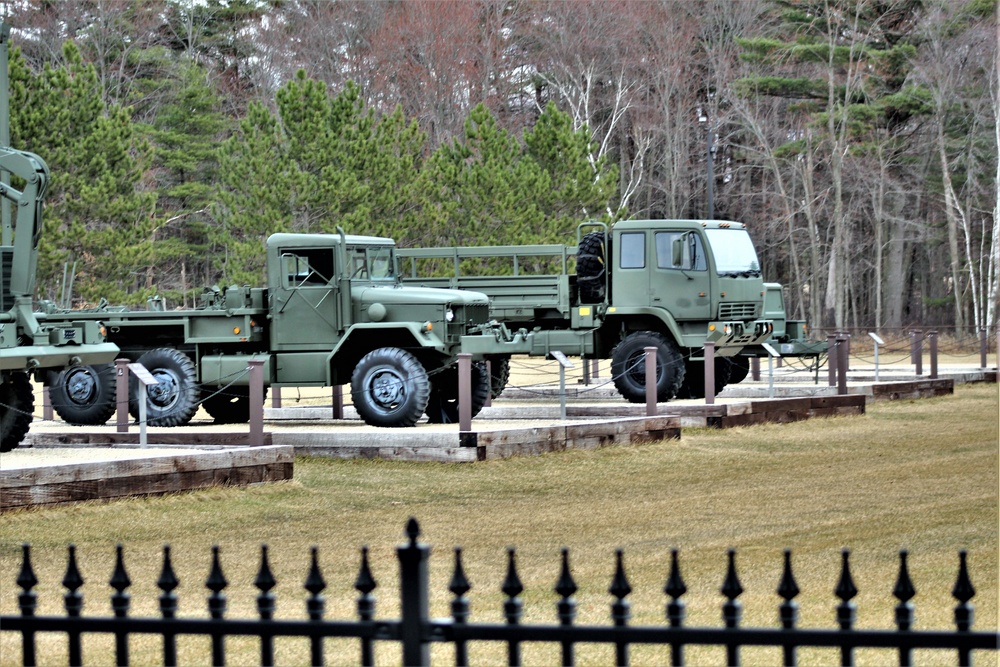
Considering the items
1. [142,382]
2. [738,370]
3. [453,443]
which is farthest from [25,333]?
[738,370]

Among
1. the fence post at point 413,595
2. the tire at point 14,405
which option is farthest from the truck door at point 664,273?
the fence post at point 413,595

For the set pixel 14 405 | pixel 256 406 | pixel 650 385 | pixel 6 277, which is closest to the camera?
pixel 256 406

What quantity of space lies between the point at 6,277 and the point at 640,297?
393 inches

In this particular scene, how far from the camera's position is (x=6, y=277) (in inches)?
549

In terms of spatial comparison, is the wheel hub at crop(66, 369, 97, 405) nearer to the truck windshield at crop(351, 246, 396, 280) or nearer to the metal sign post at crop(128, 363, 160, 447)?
the truck windshield at crop(351, 246, 396, 280)

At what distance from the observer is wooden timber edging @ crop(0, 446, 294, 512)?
10.8m

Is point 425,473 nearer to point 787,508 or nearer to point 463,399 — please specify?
point 463,399

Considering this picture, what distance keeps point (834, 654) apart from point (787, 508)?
15.3ft

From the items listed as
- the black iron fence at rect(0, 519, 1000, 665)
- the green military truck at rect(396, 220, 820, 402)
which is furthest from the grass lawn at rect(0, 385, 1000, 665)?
the green military truck at rect(396, 220, 820, 402)

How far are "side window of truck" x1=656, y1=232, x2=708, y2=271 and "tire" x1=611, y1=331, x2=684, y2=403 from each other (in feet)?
3.36

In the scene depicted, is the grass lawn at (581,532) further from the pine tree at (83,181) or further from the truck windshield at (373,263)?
the pine tree at (83,181)

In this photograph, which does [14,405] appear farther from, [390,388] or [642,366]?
[642,366]

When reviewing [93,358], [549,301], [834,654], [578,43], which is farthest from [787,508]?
[578,43]

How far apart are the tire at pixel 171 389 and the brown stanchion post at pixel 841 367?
9.38 m
